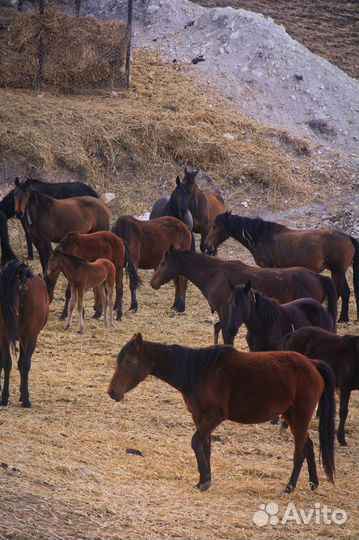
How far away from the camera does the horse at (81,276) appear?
1130 centimetres

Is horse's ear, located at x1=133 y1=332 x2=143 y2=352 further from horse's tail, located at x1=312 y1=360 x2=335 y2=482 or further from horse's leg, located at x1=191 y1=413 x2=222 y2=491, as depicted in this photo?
horse's tail, located at x1=312 y1=360 x2=335 y2=482

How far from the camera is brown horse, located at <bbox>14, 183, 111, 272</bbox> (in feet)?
44.3

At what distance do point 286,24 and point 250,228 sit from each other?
14.6 metres

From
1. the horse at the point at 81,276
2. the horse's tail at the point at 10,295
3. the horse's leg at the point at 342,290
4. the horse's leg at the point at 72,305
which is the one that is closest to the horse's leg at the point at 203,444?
the horse's tail at the point at 10,295

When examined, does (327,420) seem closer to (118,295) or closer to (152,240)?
(118,295)

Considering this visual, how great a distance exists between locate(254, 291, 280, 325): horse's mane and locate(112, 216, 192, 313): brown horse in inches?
160

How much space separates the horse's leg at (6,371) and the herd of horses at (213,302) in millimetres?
11

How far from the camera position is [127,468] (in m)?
7.19

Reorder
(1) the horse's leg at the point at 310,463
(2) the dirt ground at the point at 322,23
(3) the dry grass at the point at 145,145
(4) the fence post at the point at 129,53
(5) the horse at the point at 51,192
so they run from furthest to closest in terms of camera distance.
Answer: (2) the dirt ground at the point at 322,23 < (4) the fence post at the point at 129,53 < (3) the dry grass at the point at 145,145 < (5) the horse at the point at 51,192 < (1) the horse's leg at the point at 310,463

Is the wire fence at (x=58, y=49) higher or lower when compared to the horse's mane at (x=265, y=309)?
higher

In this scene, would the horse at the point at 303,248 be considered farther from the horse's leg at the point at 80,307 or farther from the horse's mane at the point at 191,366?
the horse's mane at the point at 191,366

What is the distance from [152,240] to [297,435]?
6.43 meters

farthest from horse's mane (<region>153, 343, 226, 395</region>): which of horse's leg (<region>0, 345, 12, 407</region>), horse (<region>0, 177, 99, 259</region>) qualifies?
horse (<region>0, 177, 99, 259</region>)

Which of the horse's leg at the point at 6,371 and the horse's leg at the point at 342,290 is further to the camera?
the horse's leg at the point at 342,290
